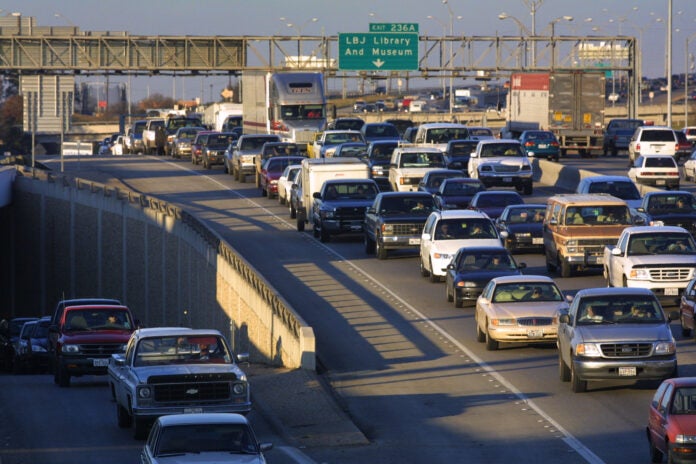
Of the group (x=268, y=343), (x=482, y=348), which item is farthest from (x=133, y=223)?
(x=482, y=348)

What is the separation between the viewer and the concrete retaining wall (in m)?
32.3

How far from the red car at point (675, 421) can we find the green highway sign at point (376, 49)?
75663 mm

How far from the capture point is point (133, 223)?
55.8m

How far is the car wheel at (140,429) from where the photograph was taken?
68.3ft

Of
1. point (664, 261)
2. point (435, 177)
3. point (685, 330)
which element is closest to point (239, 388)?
point (685, 330)

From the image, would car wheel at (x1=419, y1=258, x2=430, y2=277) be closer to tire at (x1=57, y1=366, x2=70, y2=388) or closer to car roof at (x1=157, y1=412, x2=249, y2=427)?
tire at (x1=57, y1=366, x2=70, y2=388)

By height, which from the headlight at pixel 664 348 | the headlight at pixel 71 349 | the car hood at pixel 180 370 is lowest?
the headlight at pixel 71 349

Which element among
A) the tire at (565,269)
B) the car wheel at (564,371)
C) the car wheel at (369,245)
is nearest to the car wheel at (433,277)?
the tire at (565,269)

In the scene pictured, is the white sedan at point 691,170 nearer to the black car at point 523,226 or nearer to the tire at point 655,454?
the black car at point 523,226

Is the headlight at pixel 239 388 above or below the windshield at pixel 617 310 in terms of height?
below

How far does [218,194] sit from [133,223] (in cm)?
501

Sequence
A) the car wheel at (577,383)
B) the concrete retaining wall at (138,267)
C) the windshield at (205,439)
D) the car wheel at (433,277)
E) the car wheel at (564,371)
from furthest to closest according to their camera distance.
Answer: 1. the car wheel at (433,277)
2. the concrete retaining wall at (138,267)
3. the car wheel at (564,371)
4. the car wheel at (577,383)
5. the windshield at (205,439)

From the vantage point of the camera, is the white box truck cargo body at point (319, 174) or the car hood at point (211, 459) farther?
the white box truck cargo body at point (319, 174)

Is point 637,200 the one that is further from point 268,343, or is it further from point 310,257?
point 268,343
